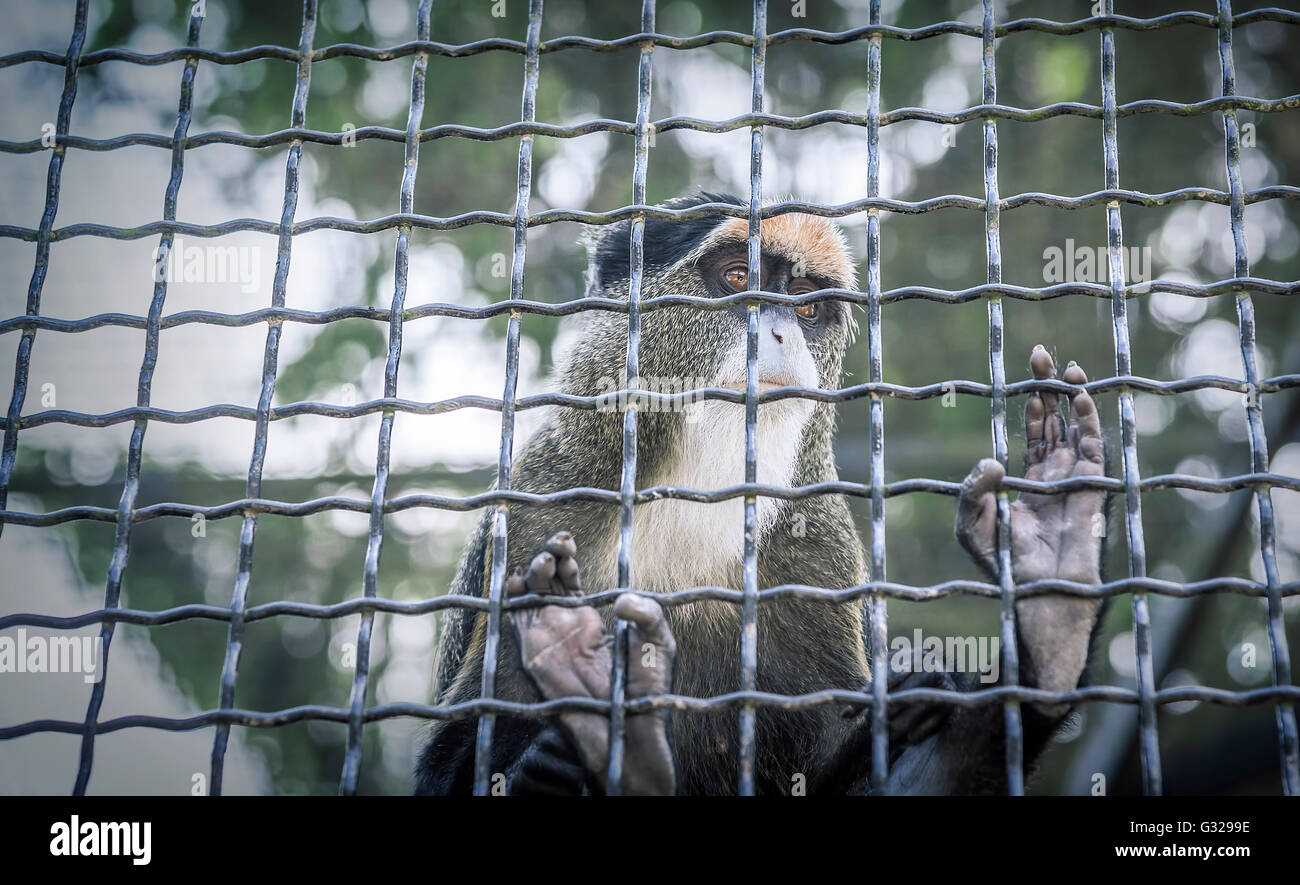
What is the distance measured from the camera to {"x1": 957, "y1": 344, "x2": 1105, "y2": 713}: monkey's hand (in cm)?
239

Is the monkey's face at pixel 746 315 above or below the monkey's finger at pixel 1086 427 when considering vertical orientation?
above

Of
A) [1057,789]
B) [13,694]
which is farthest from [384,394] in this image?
[1057,789]

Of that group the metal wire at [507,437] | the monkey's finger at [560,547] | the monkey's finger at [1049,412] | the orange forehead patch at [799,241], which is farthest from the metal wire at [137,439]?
the monkey's finger at [1049,412]

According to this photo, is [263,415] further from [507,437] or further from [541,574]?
[541,574]

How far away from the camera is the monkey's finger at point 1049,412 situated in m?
2.52

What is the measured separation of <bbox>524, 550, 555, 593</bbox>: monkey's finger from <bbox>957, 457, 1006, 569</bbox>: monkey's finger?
3.14 ft

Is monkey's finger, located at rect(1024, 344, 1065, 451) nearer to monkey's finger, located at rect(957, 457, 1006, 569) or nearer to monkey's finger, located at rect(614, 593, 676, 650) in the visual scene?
monkey's finger, located at rect(957, 457, 1006, 569)

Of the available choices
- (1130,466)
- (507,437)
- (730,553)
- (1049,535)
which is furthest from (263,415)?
(1130,466)

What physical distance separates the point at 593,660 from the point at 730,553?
54.7 inches

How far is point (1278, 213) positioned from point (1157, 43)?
46.7 inches

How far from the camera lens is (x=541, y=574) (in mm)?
2426

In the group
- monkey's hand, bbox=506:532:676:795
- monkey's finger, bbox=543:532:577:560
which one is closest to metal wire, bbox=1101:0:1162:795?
monkey's hand, bbox=506:532:676:795

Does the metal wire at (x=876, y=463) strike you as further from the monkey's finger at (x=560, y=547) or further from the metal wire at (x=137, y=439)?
the metal wire at (x=137, y=439)

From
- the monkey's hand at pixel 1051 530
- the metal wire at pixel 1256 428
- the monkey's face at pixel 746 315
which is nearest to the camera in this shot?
the metal wire at pixel 1256 428
